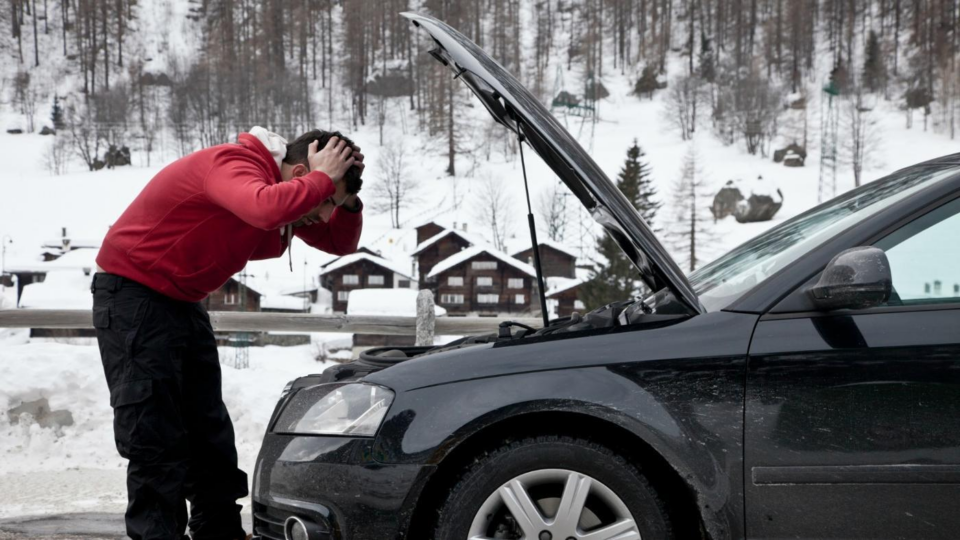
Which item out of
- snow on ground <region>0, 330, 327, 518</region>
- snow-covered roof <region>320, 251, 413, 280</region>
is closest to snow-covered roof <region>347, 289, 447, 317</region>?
snow-covered roof <region>320, 251, 413, 280</region>

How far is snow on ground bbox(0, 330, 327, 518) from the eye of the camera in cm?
421

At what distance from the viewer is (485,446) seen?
2.24 m

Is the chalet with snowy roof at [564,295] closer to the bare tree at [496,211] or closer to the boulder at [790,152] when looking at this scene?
the bare tree at [496,211]

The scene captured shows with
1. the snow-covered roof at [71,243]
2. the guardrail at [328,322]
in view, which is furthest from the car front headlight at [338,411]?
the snow-covered roof at [71,243]

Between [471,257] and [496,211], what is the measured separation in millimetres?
14609

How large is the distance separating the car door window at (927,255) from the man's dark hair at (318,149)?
1.65 m

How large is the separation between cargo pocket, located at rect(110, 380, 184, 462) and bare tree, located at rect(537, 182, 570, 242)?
136 feet

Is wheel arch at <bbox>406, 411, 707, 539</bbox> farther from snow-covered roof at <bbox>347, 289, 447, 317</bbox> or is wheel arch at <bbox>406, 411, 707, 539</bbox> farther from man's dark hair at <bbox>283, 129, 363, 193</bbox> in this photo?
snow-covered roof at <bbox>347, 289, 447, 317</bbox>

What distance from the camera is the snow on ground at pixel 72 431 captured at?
13.8 ft

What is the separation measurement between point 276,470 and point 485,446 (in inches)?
24.8

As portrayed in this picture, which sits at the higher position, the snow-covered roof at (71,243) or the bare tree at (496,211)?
the bare tree at (496,211)

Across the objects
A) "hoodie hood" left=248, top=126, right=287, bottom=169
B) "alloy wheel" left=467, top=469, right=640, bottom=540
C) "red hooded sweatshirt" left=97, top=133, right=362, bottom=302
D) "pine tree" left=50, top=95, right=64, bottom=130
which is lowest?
"alloy wheel" left=467, top=469, right=640, bottom=540

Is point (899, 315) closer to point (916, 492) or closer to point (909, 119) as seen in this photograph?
point (916, 492)

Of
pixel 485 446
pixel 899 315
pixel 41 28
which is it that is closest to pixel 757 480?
pixel 899 315
